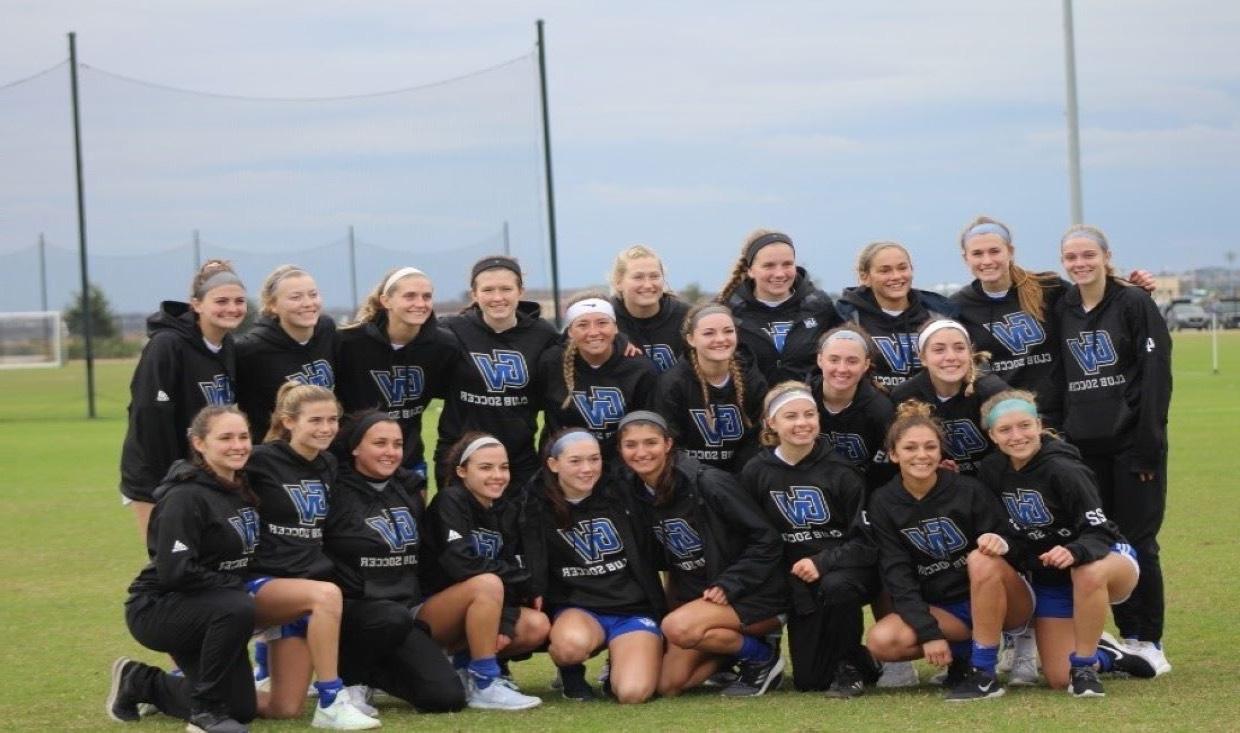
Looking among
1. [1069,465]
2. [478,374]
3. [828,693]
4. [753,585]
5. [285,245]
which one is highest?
[285,245]

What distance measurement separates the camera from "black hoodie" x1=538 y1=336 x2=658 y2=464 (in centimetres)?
684

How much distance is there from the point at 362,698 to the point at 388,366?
144 centimetres

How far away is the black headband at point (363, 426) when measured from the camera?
632cm

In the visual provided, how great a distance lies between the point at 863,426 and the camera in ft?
21.5

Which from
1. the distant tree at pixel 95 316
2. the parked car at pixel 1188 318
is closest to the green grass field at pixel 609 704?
the distant tree at pixel 95 316

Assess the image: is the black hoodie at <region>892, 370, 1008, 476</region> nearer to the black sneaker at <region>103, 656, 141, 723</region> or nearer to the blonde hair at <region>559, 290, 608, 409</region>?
the blonde hair at <region>559, 290, 608, 409</region>

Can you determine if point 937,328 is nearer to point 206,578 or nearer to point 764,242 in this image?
point 764,242

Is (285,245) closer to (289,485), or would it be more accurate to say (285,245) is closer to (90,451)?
(90,451)

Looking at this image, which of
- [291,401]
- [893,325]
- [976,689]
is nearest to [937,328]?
[893,325]

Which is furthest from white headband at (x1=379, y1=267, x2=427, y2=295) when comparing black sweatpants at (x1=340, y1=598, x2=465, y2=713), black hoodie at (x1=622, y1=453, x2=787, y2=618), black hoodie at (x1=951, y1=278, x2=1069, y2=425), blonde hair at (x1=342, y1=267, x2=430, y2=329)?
black hoodie at (x1=951, y1=278, x2=1069, y2=425)

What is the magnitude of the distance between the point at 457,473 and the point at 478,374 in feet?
1.79

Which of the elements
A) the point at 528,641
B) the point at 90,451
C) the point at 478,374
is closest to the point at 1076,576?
the point at 528,641

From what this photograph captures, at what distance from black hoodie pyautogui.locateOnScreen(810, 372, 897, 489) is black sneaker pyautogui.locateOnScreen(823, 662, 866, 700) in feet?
2.77

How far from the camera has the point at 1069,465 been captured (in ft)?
20.0
